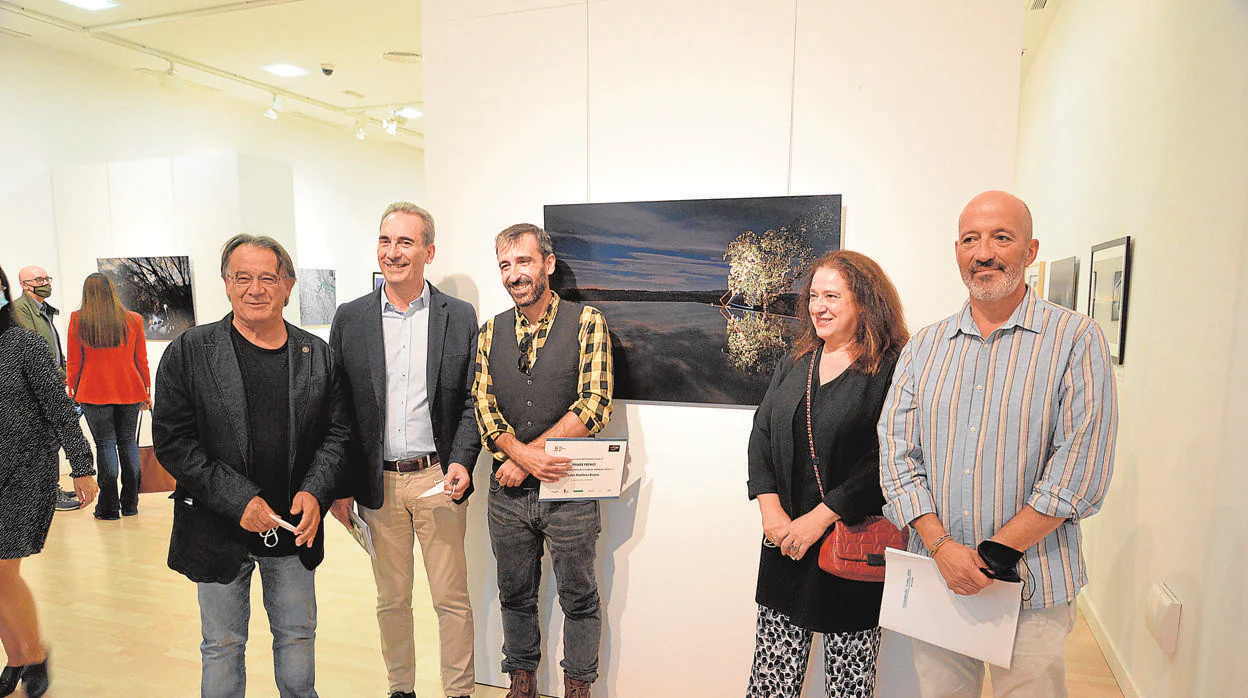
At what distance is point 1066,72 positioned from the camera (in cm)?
475

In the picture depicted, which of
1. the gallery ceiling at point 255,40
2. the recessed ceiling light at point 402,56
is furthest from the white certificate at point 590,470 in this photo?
the recessed ceiling light at point 402,56

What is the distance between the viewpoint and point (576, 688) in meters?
2.72

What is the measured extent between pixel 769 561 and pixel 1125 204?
2752 mm

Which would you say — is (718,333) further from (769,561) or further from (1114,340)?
(1114,340)

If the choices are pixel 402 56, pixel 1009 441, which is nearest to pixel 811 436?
pixel 1009 441

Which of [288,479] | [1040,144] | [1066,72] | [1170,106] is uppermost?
[1066,72]

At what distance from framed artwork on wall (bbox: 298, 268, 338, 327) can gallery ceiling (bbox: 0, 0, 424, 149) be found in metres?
2.14

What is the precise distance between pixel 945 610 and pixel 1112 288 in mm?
2614

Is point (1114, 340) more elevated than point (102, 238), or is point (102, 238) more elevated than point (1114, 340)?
point (102, 238)

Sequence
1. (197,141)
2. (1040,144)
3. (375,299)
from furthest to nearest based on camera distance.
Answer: (197,141), (1040,144), (375,299)

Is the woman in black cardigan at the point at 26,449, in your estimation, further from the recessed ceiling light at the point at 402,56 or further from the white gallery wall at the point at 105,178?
the recessed ceiling light at the point at 402,56

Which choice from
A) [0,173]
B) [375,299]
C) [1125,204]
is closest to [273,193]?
[0,173]

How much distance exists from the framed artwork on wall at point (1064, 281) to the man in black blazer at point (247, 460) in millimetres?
4406

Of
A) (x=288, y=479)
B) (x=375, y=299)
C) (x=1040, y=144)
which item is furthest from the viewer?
(x=1040, y=144)
